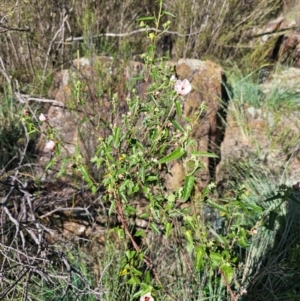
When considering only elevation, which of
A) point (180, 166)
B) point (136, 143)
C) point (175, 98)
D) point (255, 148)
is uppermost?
point (175, 98)

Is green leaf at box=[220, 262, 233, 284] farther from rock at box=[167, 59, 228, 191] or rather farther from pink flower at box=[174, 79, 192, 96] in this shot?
rock at box=[167, 59, 228, 191]

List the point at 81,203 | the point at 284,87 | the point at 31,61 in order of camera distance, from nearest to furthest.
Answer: the point at 81,203 → the point at 31,61 → the point at 284,87

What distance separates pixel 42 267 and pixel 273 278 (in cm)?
103

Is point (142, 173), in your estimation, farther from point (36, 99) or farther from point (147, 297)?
point (36, 99)

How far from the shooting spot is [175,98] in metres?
1.51

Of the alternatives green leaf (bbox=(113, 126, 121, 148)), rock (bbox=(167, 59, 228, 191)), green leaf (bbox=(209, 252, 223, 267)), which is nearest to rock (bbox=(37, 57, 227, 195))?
rock (bbox=(167, 59, 228, 191))

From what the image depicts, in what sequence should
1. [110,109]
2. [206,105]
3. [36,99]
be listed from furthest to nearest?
1. [206,105]
2. [36,99]
3. [110,109]

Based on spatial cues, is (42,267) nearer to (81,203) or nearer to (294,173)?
(81,203)

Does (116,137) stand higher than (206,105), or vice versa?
(116,137)

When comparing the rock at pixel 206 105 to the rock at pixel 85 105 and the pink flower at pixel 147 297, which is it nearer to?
the rock at pixel 85 105

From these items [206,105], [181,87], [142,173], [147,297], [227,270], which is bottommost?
[206,105]

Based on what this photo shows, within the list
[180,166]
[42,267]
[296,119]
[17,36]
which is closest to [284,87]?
[296,119]

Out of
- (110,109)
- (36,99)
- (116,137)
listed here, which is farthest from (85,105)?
(116,137)

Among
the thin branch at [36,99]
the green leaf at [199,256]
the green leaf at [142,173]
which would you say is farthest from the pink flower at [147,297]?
the thin branch at [36,99]
